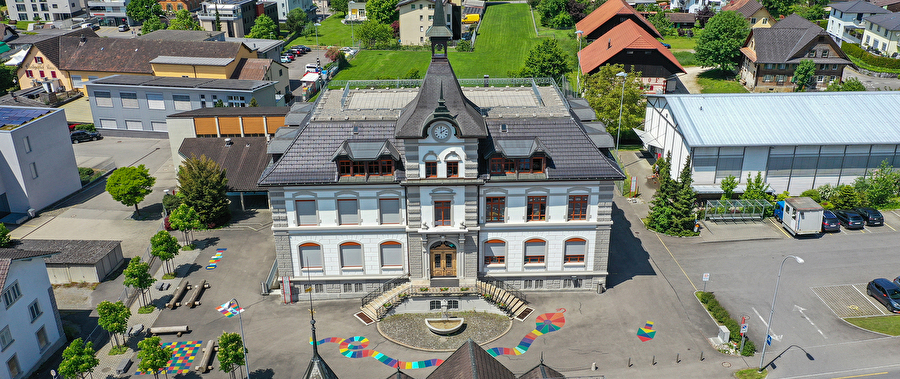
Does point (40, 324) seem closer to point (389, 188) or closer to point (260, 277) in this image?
point (260, 277)

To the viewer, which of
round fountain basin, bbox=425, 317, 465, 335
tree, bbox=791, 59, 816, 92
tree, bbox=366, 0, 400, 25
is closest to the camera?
round fountain basin, bbox=425, 317, 465, 335

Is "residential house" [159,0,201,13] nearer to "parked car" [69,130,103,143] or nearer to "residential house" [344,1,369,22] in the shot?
"residential house" [344,1,369,22]

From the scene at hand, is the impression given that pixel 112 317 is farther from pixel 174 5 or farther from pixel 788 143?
pixel 174 5

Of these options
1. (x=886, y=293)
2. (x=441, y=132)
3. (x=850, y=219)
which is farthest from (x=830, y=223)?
(x=441, y=132)

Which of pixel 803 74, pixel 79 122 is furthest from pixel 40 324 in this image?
pixel 803 74

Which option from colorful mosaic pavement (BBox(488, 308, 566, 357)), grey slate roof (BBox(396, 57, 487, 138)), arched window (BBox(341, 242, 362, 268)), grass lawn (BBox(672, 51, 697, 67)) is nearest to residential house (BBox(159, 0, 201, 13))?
grass lawn (BBox(672, 51, 697, 67))

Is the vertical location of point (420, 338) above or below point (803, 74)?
below

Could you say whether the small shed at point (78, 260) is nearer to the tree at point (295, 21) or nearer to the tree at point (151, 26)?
the tree at point (151, 26)
